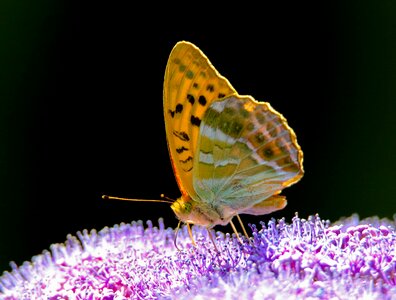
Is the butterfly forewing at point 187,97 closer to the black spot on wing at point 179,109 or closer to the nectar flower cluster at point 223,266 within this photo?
the black spot on wing at point 179,109

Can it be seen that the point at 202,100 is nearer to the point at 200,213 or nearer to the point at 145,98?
the point at 200,213

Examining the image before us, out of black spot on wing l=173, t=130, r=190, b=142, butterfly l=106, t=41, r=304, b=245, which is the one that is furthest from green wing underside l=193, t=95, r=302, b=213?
black spot on wing l=173, t=130, r=190, b=142

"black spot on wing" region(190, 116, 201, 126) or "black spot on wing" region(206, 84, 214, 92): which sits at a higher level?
"black spot on wing" region(206, 84, 214, 92)

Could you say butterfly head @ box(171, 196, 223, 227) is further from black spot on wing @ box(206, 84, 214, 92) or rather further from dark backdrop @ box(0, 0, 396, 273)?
dark backdrop @ box(0, 0, 396, 273)

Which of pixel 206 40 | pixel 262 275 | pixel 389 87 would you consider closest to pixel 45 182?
pixel 206 40

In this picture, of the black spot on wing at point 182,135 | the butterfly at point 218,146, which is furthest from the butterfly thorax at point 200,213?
the black spot on wing at point 182,135

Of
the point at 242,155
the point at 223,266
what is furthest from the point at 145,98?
the point at 223,266
